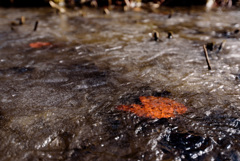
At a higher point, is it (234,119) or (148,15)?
(148,15)

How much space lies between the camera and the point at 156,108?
3.34m

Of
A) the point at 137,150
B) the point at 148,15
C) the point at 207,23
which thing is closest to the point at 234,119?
the point at 137,150

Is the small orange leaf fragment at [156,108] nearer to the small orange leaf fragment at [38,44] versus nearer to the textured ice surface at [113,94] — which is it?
the textured ice surface at [113,94]

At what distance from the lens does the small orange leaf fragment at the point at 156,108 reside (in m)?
3.22

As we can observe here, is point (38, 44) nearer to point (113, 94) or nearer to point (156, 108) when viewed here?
point (113, 94)

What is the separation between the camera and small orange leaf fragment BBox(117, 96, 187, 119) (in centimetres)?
322

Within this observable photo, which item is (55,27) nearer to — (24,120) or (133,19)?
(133,19)

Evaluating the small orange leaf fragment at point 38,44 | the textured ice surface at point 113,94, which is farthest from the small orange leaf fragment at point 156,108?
the small orange leaf fragment at point 38,44

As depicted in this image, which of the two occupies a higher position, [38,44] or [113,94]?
[38,44]

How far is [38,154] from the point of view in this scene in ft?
8.50

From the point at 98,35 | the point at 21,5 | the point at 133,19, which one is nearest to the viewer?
the point at 98,35

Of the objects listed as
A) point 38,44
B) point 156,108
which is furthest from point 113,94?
point 38,44

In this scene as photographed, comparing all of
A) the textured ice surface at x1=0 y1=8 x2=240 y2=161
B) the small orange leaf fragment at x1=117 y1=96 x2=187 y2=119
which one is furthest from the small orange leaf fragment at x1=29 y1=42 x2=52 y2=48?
the small orange leaf fragment at x1=117 y1=96 x2=187 y2=119

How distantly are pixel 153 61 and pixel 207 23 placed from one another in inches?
191
